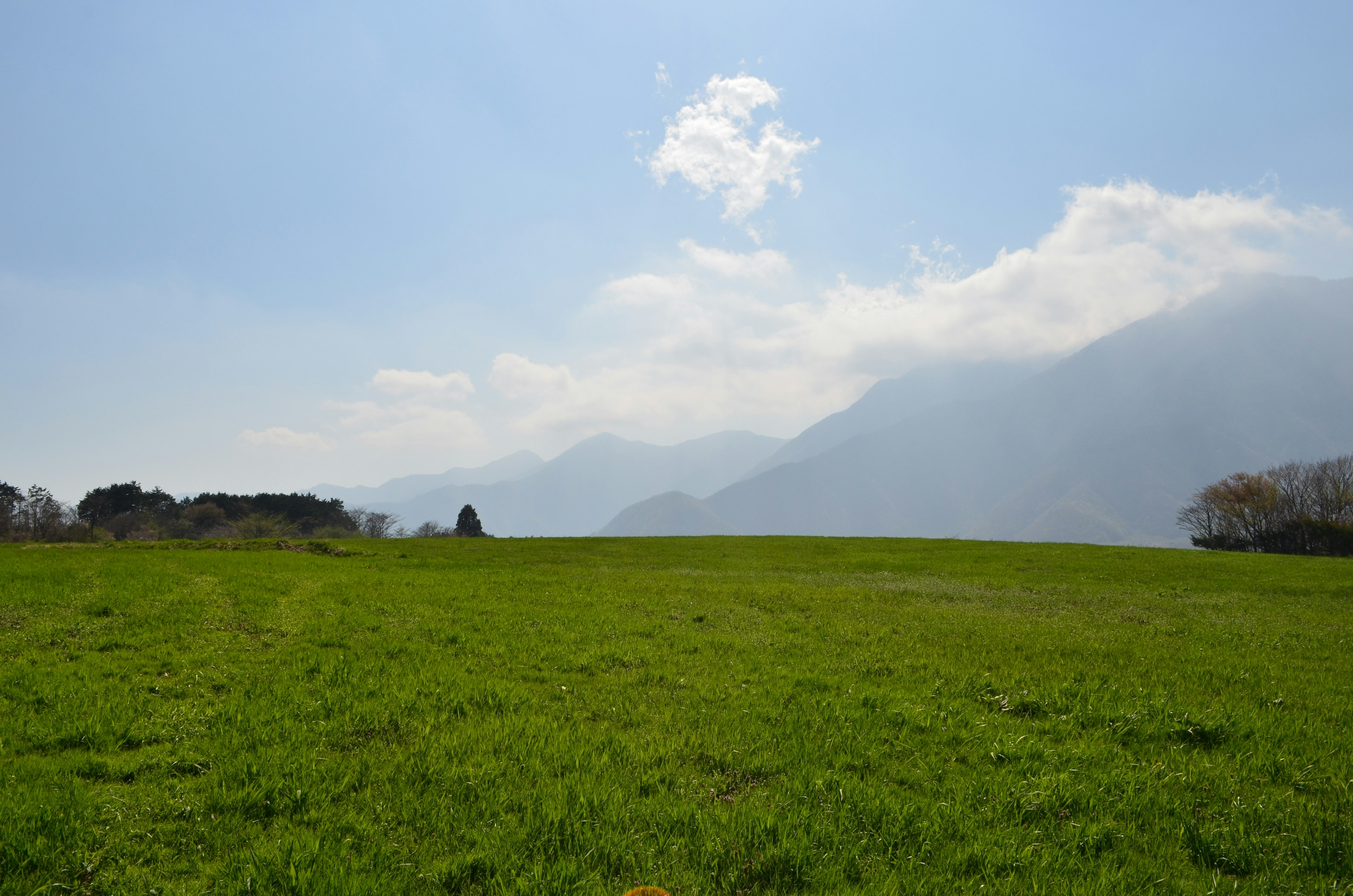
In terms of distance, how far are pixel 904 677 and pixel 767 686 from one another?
2969 millimetres

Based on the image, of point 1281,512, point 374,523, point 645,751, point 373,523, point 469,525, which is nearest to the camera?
point 645,751

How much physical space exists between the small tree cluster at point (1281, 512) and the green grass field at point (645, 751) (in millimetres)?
78598

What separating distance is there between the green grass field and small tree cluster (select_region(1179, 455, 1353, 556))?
258ft

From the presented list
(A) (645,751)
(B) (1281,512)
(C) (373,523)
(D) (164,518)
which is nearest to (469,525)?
(C) (373,523)

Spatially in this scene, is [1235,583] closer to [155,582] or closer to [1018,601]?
[1018,601]

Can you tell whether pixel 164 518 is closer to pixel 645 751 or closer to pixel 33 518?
pixel 33 518

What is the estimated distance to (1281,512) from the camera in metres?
89.7

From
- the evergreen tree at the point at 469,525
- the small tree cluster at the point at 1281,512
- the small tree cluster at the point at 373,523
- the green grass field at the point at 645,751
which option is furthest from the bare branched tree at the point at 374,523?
the small tree cluster at the point at 1281,512

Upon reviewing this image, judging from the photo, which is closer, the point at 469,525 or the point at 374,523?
the point at 469,525

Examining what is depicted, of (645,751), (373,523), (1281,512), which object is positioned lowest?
(373,523)

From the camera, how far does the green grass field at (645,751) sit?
17.6 feet

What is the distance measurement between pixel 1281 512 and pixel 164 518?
191871mm

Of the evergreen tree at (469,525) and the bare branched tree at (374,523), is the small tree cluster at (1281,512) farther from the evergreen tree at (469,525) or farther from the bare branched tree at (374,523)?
the bare branched tree at (374,523)

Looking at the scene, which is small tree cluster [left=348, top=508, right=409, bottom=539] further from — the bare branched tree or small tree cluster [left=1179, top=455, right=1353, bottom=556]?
small tree cluster [left=1179, top=455, right=1353, bottom=556]
